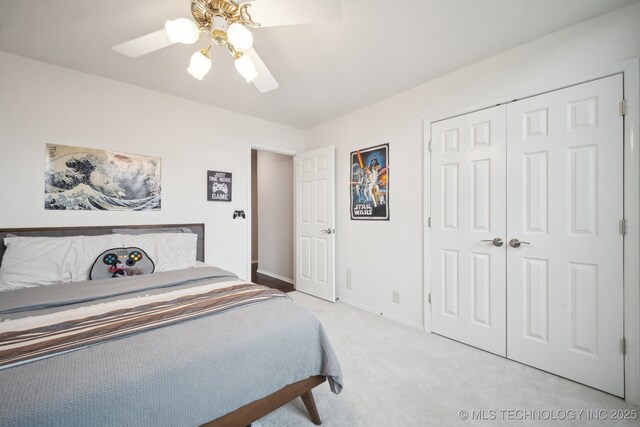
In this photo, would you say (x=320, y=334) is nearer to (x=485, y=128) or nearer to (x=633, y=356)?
(x=633, y=356)

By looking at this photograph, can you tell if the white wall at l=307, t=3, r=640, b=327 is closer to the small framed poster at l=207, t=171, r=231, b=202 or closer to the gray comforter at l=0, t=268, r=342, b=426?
the small framed poster at l=207, t=171, r=231, b=202

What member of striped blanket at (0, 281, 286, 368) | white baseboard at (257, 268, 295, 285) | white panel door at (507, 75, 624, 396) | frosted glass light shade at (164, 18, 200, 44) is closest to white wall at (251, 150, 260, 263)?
white baseboard at (257, 268, 295, 285)

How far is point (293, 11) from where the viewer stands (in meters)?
1.31

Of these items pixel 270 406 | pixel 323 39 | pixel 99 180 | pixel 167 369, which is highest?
pixel 323 39

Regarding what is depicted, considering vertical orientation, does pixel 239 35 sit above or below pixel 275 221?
above

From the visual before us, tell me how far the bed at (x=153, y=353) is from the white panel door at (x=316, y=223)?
1878mm

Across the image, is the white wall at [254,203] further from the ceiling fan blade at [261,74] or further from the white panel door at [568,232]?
the white panel door at [568,232]

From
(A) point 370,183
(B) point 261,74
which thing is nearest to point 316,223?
(A) point 370,183

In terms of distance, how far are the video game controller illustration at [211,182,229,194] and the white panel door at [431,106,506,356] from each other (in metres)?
2.40

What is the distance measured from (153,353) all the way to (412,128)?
9.07 ft

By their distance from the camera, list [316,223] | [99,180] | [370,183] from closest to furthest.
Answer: [99,180] → [370,183] → [316,223]

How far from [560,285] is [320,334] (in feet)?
5.88

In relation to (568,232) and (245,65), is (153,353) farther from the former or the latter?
(568,232)

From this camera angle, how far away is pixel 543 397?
1635 mm
